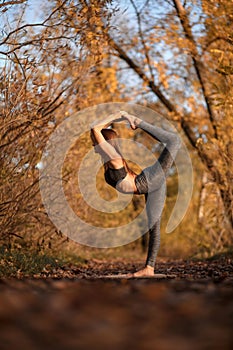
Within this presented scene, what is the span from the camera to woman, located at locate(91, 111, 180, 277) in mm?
6711

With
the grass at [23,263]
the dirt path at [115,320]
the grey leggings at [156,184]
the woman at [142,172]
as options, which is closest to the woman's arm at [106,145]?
the woman at [142,172]

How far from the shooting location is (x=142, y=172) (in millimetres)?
6871

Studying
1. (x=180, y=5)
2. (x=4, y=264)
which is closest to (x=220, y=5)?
(x=180, y=5)

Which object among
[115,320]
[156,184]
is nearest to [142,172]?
[156,184]

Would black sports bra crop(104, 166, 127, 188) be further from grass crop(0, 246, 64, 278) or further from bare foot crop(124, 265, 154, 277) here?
grass crop(0, 246, 64, 278)

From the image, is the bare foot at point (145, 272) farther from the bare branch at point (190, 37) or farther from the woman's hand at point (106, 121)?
the bare branch at point (190, 37)

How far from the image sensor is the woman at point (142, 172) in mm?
6711

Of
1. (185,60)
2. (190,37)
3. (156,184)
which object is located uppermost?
(190,37)

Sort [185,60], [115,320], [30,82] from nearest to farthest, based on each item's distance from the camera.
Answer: [115,320]
[30,82]
[185,60]

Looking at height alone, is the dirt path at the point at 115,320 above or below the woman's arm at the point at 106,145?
below

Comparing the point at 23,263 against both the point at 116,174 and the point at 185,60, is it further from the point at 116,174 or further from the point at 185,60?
the point at 185,60

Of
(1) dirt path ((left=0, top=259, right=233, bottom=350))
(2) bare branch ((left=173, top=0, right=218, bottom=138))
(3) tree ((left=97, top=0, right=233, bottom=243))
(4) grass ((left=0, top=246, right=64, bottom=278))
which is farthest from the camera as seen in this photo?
(2) bare branch ((left=173, top=0, right=218, bottom=138))

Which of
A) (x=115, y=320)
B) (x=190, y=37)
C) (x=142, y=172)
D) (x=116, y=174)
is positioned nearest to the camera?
(x=115, y=320)

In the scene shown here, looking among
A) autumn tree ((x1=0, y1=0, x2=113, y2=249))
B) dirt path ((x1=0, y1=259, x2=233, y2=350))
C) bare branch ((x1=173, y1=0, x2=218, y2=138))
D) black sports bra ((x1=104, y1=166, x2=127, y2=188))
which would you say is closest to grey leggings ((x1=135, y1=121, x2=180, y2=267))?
black sports bra ((x1=104, y1=166, x2=127, y2=188))
